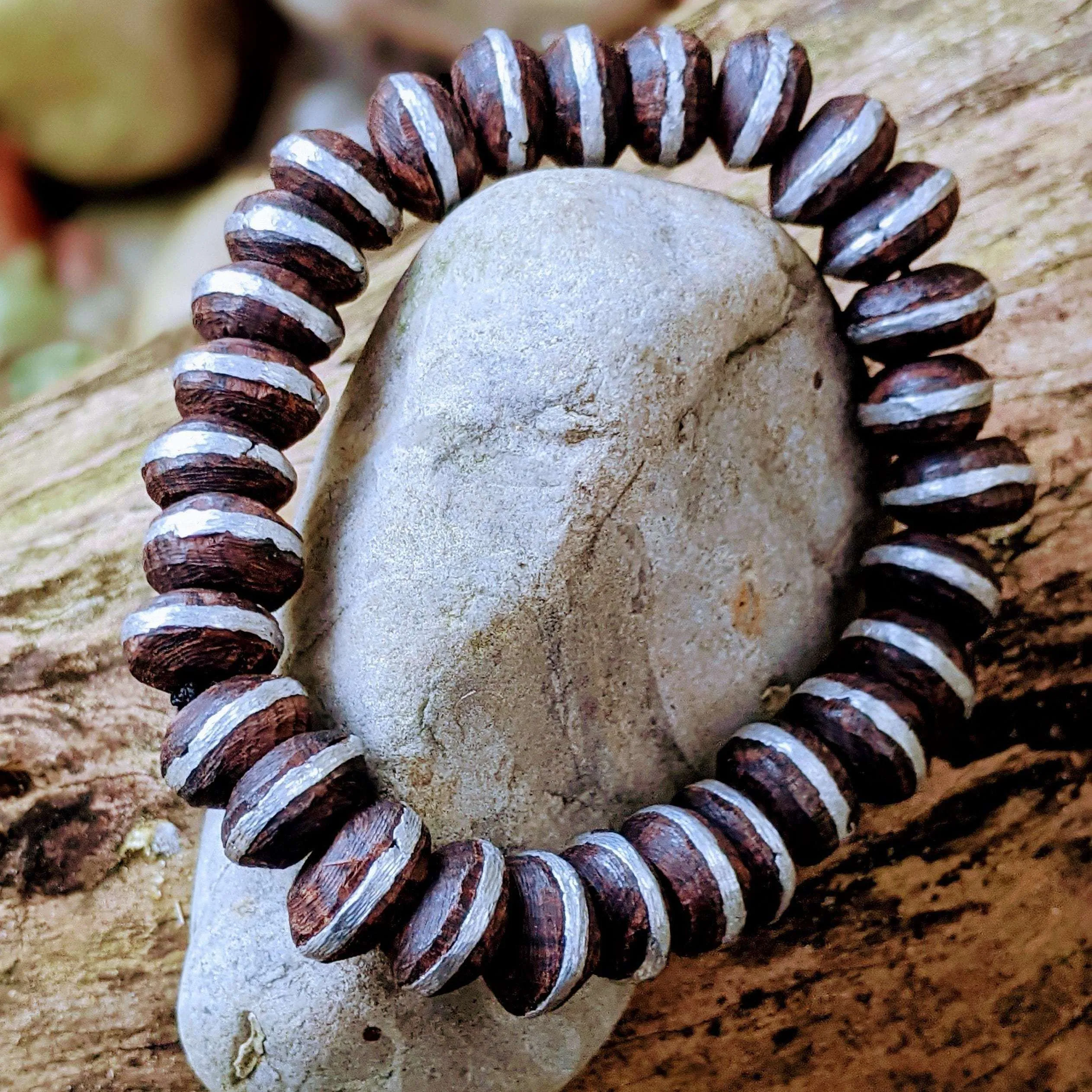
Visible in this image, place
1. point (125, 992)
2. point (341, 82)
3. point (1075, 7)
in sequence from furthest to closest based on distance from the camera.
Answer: point (341, 82), point (1075, 7), point (125, 992)

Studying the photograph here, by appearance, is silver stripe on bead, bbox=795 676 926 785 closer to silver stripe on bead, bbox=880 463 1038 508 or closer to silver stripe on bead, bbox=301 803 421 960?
silver stripe on bead, bbox=880 463 1038 508

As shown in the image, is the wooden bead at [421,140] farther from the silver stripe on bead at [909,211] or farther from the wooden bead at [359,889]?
the wooden bead at [359,889]

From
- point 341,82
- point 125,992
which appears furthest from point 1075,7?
point 125,992

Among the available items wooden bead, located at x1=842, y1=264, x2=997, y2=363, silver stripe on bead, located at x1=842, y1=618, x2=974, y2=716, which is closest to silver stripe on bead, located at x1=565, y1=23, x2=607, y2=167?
wooden bead, located at x1=842, y1=264, x2=997, y2=363

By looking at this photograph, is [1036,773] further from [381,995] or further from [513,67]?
[513,67]

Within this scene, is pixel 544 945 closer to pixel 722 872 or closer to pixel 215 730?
pixel 722 872

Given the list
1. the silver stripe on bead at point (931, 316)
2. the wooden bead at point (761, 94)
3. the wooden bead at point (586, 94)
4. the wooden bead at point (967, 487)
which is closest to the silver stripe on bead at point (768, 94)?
the wooden bead at point (761, 94)
